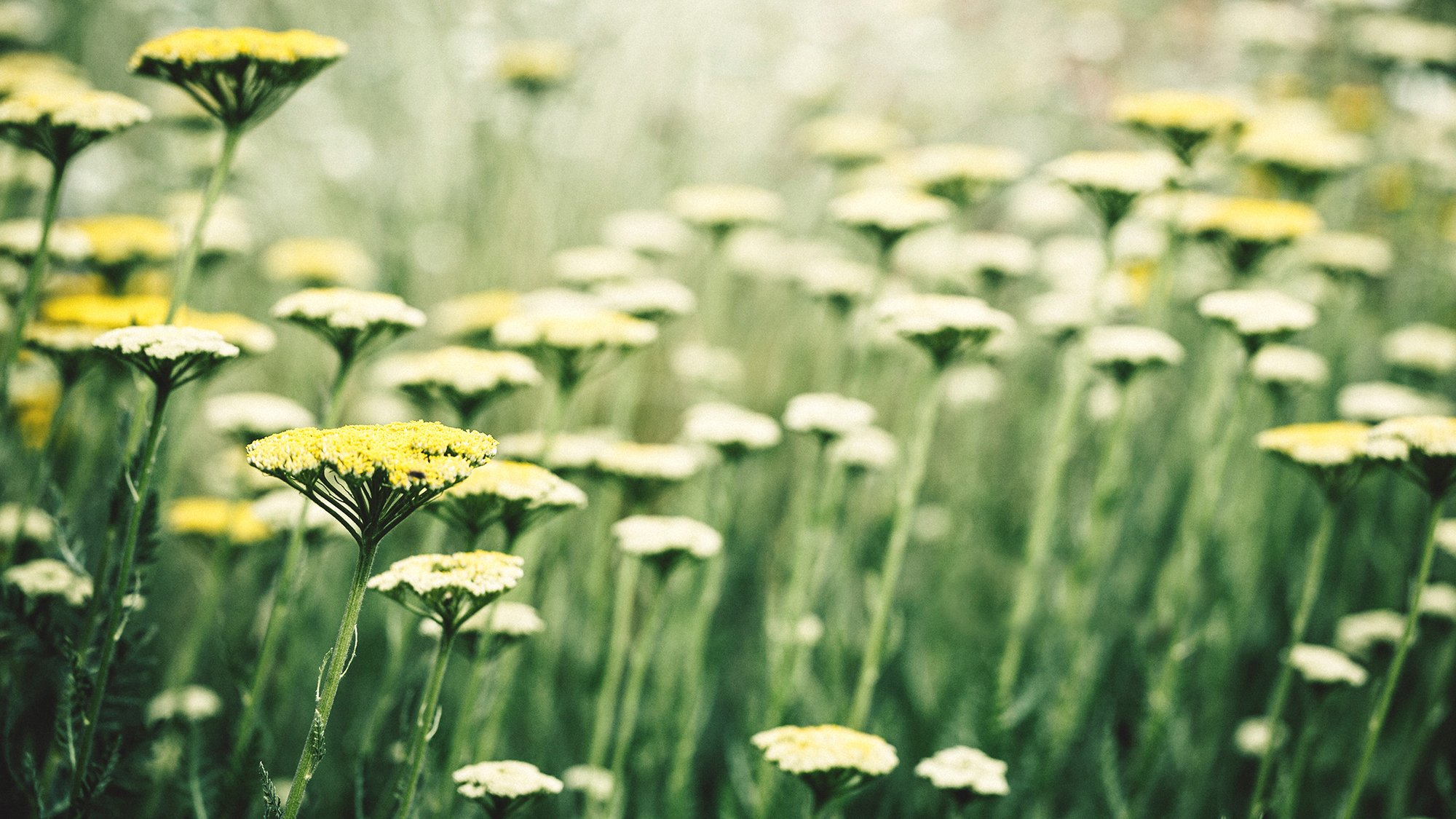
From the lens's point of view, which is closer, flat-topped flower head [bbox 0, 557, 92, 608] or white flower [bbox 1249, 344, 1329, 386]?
flat-topped flower head [bbox 0, 557, 92, 608]

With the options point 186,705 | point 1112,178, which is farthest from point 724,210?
point 186,705

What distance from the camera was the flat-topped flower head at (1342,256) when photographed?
2.76m

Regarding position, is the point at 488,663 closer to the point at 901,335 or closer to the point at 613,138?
the point at 901,335

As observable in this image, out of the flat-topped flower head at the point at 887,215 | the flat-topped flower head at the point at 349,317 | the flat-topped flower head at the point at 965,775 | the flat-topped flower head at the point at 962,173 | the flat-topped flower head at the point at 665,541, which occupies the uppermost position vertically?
the flat-topped flower head at the point at 962,173

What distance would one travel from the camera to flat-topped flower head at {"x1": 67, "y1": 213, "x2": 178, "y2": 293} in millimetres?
2154

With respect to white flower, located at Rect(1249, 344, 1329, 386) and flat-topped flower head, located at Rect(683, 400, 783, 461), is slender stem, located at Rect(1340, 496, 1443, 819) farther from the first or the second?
flat-topped flower head, located at Rect(683, 400, 783, 461)

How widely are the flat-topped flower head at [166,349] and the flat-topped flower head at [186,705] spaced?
0.73 metres

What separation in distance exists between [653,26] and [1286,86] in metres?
3.09

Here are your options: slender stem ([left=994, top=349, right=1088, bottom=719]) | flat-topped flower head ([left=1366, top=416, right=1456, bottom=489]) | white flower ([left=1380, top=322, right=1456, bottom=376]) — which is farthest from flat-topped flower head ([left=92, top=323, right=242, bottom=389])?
white flower ([left=1380, top=322, right=1456, bottom=376])

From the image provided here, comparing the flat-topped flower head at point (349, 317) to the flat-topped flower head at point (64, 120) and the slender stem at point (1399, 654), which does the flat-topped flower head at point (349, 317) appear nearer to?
the flat-topped flower head at point (64, 120)

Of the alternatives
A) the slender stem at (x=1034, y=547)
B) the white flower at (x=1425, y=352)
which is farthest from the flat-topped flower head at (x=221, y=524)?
the white flower at (x=1425, y=352)

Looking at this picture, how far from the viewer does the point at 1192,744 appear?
2.29 m

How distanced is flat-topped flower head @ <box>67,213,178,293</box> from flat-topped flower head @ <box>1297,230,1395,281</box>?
306 centimetres

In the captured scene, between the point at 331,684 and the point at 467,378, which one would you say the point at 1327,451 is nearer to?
the point at 467,378
